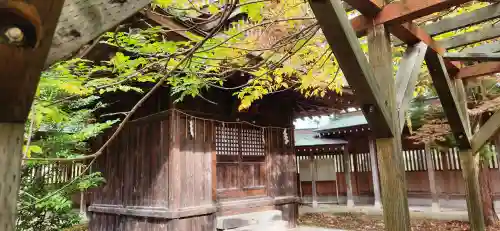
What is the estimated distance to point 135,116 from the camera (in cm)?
730

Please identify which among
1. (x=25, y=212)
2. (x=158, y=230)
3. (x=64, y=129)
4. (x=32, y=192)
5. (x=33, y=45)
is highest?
(x=64, y=129)

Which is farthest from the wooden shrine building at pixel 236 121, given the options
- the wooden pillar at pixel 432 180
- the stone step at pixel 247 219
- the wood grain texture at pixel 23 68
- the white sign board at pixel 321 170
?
the white sign board at pixel 321 170

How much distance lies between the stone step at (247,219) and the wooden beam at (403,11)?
541 cm

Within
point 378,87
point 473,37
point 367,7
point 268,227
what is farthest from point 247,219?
point 367,7

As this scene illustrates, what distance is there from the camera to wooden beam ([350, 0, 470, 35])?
1.90m

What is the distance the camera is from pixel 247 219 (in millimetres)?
6859

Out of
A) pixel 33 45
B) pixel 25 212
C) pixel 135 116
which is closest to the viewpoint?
pixel 33 45

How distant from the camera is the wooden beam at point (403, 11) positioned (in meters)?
1.90

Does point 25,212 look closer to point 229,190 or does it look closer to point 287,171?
point 229,190

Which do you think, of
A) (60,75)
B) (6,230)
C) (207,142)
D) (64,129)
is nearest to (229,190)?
(207,142)

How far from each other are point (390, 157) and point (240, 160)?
573cm

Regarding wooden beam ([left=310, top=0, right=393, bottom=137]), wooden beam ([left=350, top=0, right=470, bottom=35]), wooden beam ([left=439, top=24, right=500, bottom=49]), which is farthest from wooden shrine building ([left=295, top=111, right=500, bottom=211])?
wooden beam ([left=310, top=0, right=393, bottom=137])

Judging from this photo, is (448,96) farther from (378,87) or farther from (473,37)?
(378,87)

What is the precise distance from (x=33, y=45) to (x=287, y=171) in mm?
7922
